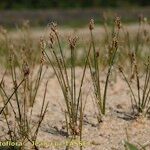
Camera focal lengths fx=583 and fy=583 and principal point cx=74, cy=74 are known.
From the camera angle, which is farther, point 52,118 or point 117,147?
point 52,118

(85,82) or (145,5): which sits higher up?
(85,82)

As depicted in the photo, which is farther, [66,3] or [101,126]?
[66,3]

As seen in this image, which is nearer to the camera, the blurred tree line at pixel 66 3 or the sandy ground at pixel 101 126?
the sandy ground at pixel 101 126

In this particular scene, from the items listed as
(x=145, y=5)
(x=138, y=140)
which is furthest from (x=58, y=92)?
(x=145, y=5)

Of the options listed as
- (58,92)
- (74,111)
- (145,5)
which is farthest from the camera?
(145,5)

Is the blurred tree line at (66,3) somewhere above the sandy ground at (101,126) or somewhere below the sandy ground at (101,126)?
below

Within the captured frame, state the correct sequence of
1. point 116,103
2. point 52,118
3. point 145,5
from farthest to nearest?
point 145,5
point 116,103
point 52,118

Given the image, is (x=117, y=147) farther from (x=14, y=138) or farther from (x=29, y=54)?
(x=29, y=54)

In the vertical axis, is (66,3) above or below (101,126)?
below

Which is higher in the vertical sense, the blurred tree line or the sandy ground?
the sandy ground

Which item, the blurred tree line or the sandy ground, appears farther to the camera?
the blurred tree line
